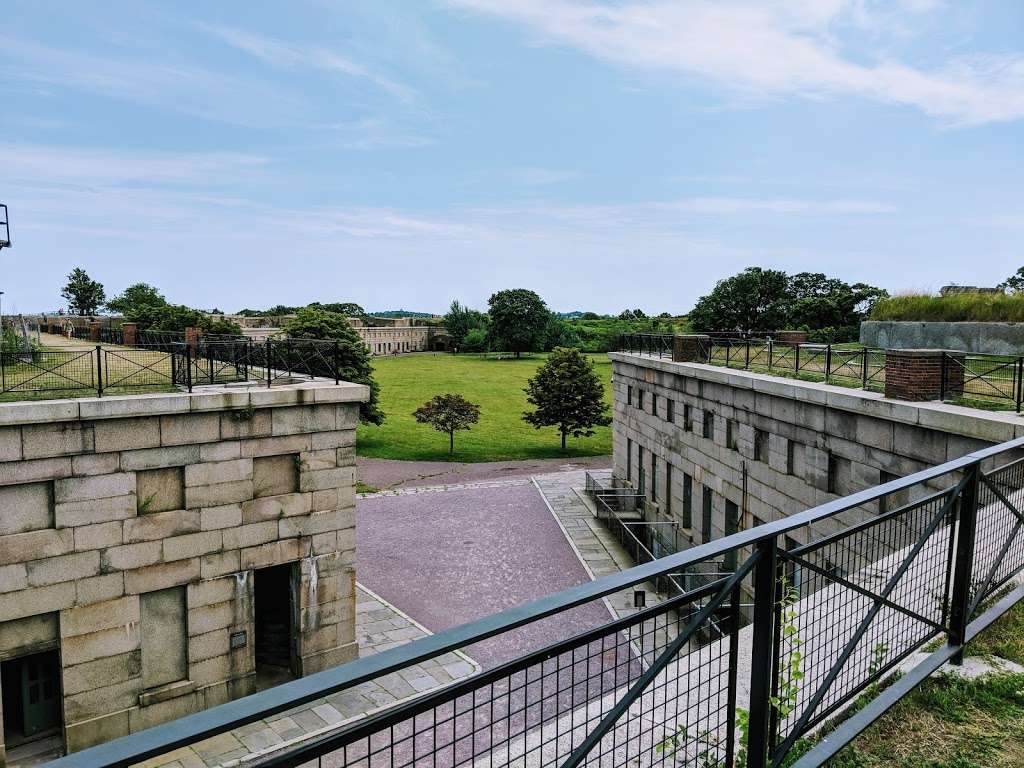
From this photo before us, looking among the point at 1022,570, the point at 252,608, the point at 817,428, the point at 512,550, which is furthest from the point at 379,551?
the point at 1022,570

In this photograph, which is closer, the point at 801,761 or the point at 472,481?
the point at 801,761

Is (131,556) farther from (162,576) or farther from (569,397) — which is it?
(569,397)

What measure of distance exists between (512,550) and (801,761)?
66.9 feet

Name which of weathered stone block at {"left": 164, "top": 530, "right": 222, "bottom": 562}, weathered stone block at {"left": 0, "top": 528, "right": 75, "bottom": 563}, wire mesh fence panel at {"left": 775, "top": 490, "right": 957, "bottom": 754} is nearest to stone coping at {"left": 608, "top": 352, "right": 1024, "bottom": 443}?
wire mesh fence panel at {"left": 775, "top": 490, "right": 957, "bottom": 754}

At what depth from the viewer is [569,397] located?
42.8 m

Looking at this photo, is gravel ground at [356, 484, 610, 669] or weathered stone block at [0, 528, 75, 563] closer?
weathered stone block at [0, 528, 75, 563]

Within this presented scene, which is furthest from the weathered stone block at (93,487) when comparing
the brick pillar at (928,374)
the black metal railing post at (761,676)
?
the brick pillar at (928,374)

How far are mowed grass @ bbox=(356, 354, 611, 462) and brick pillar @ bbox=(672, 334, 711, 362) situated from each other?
63.9 ft

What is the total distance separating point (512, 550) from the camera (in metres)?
23.6

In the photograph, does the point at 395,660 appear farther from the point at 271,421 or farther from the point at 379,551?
the point at 379,551

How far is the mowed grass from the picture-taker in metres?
43.0

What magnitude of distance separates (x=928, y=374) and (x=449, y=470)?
2757 centimetres

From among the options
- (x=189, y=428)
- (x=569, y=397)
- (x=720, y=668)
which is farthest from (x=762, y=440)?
(x=569, y=397)

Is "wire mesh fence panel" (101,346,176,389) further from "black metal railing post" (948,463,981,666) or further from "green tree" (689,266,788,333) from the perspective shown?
"green tree" (689,266,788,333)
